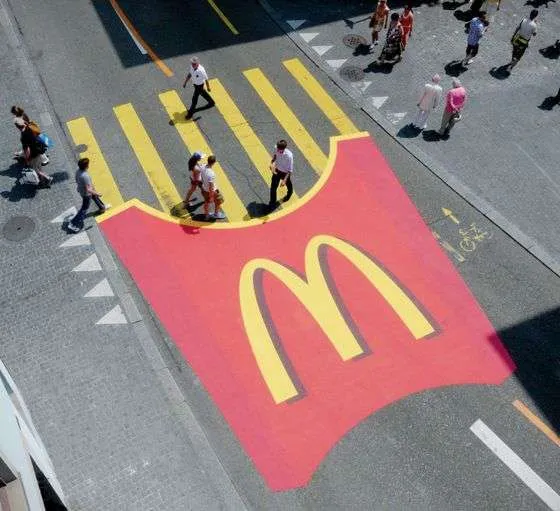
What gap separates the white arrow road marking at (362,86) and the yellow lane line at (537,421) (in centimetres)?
1078

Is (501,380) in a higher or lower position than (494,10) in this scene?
lower

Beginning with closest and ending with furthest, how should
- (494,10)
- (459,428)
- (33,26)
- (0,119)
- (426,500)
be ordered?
(426,500)
(459,428)
(0,119)
(33,26)
(494,10)

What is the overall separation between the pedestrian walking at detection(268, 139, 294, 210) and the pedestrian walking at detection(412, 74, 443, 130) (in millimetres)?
4748

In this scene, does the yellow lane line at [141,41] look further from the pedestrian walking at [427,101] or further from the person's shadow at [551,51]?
the person's shadow at [551,51]

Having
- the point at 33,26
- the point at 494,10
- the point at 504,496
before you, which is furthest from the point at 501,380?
the point at 33,26

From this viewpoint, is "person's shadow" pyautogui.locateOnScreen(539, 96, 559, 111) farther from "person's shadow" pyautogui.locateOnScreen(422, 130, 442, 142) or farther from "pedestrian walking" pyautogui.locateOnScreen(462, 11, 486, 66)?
"person's shadow" pyautogui.locateOnScreen(422, 130, 442, 142)

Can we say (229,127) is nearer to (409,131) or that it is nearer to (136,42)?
(136,42)

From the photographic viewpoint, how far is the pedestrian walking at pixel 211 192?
1289 centimetres

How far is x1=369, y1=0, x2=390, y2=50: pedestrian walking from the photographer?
18391mm

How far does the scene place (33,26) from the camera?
737 inches

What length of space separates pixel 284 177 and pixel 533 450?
8.26 metres

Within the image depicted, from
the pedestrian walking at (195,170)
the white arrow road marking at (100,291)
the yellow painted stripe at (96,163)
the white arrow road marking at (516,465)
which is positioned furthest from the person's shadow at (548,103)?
the white arrow road marking at (100,291)

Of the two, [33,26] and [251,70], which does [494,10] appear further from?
[33,26]

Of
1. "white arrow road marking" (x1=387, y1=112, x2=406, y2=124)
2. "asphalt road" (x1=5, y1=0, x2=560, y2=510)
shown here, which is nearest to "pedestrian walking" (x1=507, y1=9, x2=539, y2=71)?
"white arrow road marking" (x1=387, y1=112, x2=406, y2=124)
